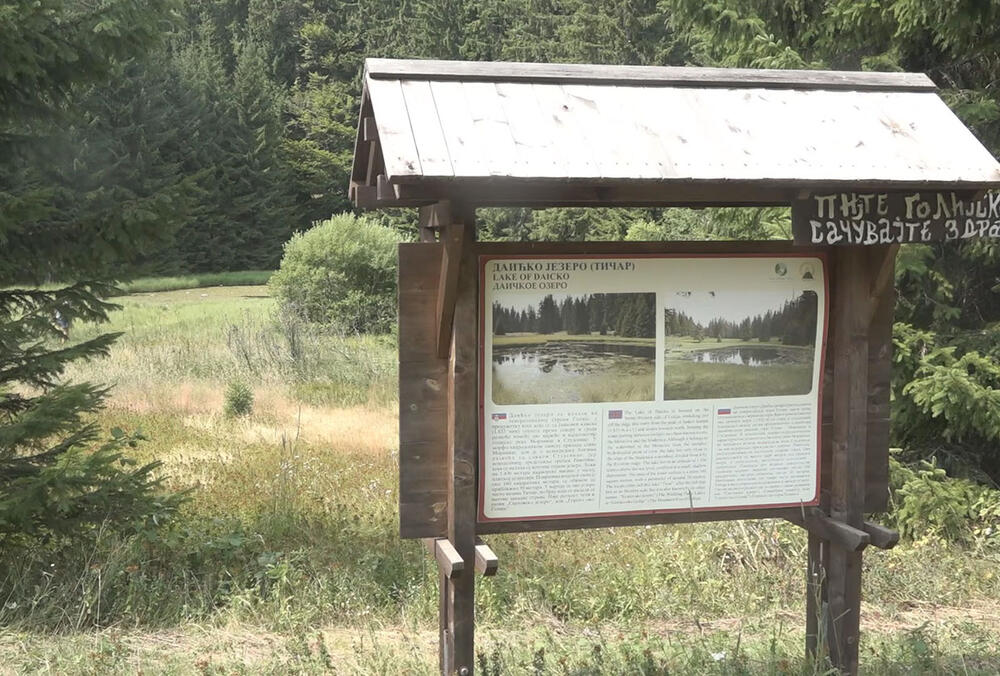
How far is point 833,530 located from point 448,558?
170 centimetres

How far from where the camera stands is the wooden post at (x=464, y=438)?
3738mm

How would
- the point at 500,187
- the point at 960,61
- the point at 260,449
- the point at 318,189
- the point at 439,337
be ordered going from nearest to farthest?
the point at 500,187
the point at 439,337
the point at 960,61
the point at 260,449
the point at 318,189

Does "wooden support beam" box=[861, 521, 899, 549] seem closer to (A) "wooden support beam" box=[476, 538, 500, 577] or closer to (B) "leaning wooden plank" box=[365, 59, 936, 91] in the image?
(A) "wooden support beam" box=[476, 538, 500, 577]

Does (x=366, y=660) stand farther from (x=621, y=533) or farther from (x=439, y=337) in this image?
(x=621, y=533)

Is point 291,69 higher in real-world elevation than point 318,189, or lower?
higher

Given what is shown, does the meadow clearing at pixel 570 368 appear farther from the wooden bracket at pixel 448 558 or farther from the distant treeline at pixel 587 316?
the wooden bracket at pixel 448 558

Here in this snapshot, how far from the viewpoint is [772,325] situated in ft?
13.8

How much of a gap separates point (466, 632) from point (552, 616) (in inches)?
79.2

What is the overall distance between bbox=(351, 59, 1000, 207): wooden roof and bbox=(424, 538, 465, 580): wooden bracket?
135 cm

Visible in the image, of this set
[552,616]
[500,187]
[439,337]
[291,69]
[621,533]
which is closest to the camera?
[500,187]

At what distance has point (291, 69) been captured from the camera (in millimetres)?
61000

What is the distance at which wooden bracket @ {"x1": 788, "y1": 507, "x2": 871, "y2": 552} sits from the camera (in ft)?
13.4

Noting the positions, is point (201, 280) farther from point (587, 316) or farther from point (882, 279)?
point (882, 279)

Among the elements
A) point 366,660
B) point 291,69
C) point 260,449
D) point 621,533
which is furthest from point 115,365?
point 291,69
